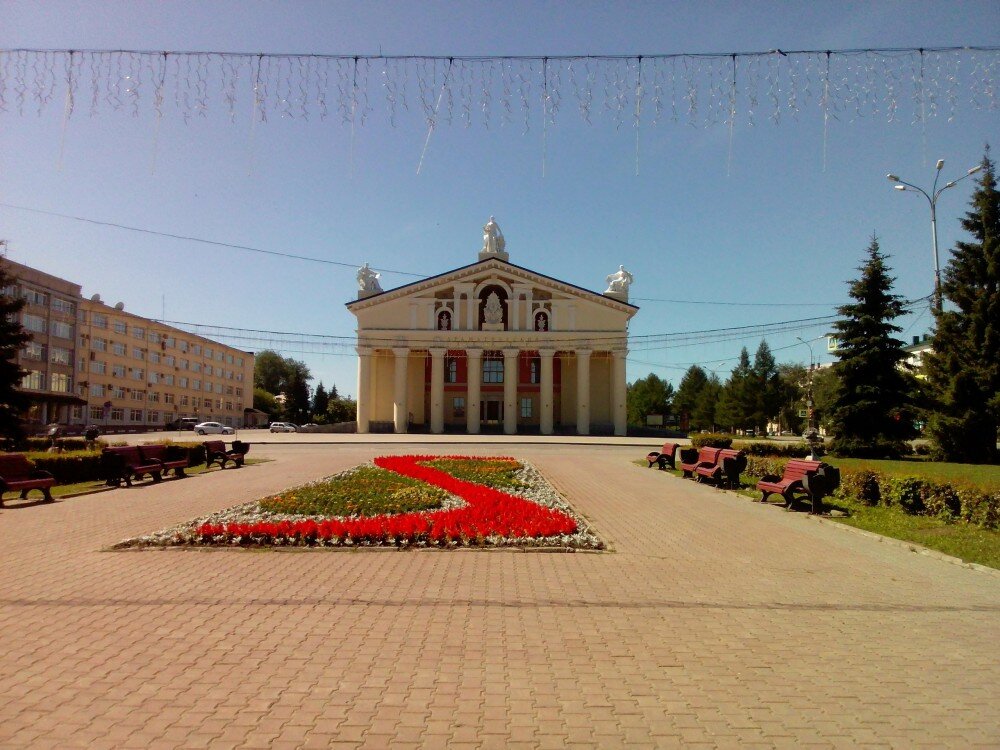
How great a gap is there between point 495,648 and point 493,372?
6083cm

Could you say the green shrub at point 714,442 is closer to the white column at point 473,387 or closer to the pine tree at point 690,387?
the white column at point 473,387

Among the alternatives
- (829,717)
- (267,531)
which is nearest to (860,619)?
(829,717)

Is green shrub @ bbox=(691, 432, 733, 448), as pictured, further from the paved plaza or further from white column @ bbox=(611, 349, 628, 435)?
white column @ bbox=(611, 349, 628, 435)

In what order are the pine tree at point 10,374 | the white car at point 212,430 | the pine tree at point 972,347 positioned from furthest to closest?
the white car at point 212,430
the pine tree at point 972,347
the pine tree at point 10,374

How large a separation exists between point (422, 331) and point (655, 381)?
3989 cm

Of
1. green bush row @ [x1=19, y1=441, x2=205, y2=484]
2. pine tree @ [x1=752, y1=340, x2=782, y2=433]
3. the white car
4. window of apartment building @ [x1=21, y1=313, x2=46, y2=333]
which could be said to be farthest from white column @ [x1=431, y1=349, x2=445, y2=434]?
green bush row @ [x1=19, y1=441, x2=205, y2=484]

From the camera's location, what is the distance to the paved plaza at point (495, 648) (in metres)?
3.93

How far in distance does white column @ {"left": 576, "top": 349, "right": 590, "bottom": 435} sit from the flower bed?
47273mm

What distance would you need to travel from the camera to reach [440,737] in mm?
3787

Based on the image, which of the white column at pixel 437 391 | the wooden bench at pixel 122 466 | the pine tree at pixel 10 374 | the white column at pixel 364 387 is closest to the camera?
the wooden bench at pixel 122 466

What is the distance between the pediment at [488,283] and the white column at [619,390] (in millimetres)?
4483

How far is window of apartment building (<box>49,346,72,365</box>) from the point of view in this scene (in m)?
59.8

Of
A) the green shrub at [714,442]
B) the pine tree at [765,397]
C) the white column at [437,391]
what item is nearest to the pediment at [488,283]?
the white column at [437,391]

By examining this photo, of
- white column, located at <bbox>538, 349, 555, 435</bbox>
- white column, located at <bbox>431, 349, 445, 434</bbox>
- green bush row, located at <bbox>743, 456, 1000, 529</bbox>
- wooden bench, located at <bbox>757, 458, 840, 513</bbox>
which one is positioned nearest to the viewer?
green bush row, located at <bbox>743, 456, 1000, 529</bbox>
